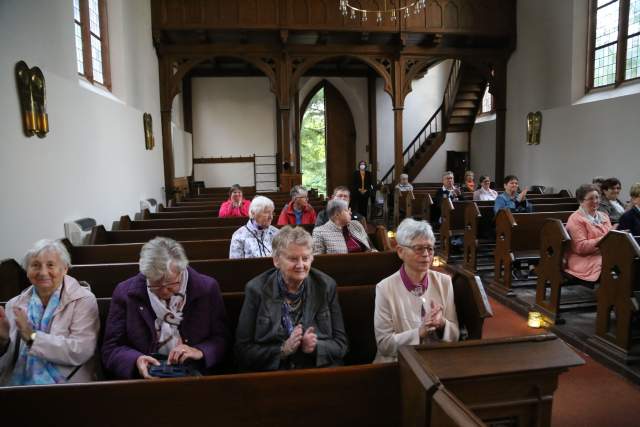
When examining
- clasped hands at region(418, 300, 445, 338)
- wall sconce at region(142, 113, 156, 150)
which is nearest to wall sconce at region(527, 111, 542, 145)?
wall sconce at region(142, 113, 156, 150)

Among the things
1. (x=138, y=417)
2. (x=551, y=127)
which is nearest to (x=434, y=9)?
(x=551, y=127)

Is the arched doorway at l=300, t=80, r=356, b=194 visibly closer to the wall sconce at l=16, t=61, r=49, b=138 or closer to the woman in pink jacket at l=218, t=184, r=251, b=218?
the woman in pink jacket at l=218, t=184, r=251, b=218

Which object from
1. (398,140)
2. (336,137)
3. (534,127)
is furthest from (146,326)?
(336,137)

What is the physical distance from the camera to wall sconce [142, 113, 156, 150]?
314 inches

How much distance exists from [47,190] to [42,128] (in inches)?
23.7

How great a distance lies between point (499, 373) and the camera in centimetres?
139

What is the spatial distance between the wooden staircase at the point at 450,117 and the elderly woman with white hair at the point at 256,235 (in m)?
8.49

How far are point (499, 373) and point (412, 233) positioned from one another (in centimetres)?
92

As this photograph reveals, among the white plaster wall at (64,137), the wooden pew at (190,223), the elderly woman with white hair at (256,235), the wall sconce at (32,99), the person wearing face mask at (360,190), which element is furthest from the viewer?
the person wearing face mask at (360,190)

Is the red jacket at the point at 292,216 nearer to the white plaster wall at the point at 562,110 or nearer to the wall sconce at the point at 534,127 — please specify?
the white plaster wall at the point at 562,110

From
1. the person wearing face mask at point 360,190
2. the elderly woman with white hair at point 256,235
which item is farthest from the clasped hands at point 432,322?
the person wearing face mask at point 360,190

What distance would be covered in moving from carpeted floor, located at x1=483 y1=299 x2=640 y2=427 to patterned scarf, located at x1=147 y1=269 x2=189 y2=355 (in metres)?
2.22

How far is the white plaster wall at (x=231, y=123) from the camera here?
13.1 metres

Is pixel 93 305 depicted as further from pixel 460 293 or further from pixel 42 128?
pixel 42 128
